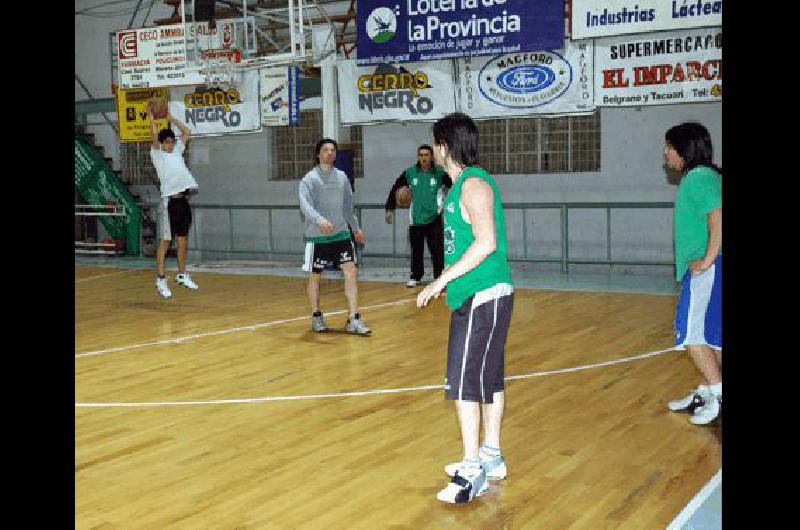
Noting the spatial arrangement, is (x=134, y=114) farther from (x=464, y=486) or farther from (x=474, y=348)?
(x=464, y=486)

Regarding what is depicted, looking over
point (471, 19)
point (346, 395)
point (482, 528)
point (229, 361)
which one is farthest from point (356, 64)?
point (482, 528)

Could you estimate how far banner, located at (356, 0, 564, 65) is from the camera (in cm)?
1328

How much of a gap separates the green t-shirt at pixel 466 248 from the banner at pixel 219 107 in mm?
12324

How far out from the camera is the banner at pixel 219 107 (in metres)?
16.3

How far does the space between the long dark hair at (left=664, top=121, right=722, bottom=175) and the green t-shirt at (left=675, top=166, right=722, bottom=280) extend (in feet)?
0.15

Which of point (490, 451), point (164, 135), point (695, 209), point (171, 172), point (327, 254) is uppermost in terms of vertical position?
point (164, 135)

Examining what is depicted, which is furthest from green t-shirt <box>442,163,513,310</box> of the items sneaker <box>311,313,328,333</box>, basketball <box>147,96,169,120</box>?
basketball <box>147,96,169,120</box>

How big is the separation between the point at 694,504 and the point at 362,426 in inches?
90.2

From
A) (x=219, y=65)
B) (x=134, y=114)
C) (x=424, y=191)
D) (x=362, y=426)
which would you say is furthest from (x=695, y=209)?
(x=134, y=114)

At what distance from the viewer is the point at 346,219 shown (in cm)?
916

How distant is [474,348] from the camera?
14.6 feet

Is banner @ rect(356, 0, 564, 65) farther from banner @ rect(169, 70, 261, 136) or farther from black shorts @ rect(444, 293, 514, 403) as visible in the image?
black shorts @ rect(444, 293, 514, 403)
